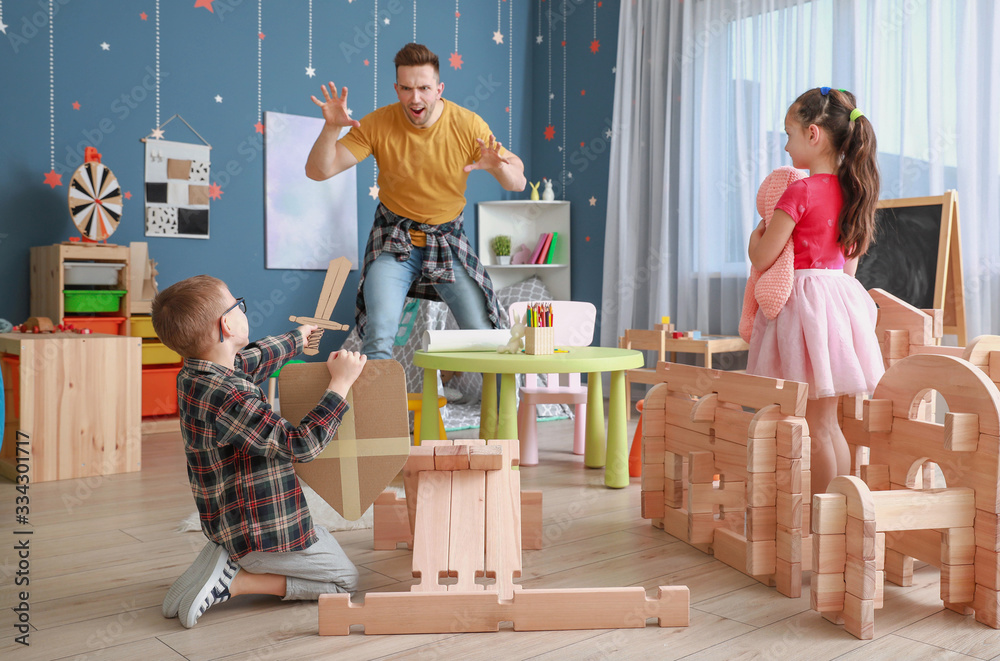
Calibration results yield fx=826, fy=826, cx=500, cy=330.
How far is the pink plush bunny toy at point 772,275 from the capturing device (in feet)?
6.31

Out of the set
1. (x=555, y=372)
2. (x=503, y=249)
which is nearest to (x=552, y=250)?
(x=503, y=249)

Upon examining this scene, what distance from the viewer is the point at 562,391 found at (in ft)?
9.63

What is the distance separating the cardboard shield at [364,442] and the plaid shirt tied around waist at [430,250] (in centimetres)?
116

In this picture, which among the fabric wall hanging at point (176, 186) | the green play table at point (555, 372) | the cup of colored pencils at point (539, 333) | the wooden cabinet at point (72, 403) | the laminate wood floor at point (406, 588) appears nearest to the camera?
the laminate wood floor at point (406, 588)

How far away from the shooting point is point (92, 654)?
1326 millimetres

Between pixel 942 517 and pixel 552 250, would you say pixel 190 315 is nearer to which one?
pixel 942 517

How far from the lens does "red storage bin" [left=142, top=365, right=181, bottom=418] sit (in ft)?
11.8

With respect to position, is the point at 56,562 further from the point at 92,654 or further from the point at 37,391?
the point at 37,391

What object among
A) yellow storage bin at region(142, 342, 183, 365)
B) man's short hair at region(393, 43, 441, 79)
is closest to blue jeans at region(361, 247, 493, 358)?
man's short hair at region(393, 43, 441, 79)

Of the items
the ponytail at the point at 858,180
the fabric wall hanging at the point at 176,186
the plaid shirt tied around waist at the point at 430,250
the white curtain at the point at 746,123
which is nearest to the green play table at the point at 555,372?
the plaid shirt tied around waist at the point at 430,250

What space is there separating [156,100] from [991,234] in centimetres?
369

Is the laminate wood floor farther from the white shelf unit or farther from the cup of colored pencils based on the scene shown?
the white shelf unit

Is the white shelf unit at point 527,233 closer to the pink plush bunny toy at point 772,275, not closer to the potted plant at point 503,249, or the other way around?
the potted plant at point 503,249

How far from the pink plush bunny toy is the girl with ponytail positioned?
0.02 m
